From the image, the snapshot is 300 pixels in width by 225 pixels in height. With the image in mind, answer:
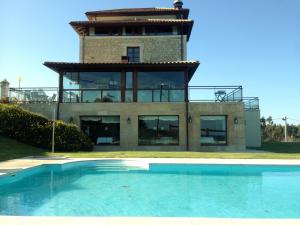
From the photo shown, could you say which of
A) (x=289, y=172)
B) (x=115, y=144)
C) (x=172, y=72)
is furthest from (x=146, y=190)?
(x=172, y=72)

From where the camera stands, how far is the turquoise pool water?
7582 mm

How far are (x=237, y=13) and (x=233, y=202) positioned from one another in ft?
44.4

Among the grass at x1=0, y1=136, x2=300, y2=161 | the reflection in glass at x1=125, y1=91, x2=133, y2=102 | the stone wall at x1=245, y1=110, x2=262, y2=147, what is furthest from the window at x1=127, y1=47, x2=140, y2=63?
the grass at x1=0, y1=136, x2=300, y2=161

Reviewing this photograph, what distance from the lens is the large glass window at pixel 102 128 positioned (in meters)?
23.1

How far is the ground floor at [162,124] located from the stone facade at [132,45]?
676 centimetres

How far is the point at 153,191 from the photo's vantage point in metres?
10.1

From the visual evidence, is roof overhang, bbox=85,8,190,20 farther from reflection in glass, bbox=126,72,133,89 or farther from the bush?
the bush

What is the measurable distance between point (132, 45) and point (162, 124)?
8480 millimetres

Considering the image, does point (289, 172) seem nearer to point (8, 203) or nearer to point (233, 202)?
point (233, 202)

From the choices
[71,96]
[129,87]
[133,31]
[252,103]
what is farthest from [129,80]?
[252,103]

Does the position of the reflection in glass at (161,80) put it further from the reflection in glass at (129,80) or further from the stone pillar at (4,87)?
the stone pillar at (4,87)

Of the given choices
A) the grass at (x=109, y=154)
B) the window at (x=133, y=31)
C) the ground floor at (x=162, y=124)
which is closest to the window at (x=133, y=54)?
the window at (x=133, y=31)

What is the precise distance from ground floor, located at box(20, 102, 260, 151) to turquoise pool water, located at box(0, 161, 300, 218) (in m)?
7.60

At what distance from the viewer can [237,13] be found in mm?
19484
